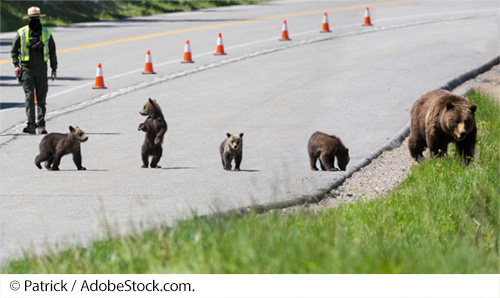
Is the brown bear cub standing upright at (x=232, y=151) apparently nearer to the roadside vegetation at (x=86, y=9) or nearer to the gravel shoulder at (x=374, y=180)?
the gravel shoulder at (x=374, y=180)

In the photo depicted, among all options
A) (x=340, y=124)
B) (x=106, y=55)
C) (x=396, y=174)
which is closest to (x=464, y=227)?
(x=396, y=174)

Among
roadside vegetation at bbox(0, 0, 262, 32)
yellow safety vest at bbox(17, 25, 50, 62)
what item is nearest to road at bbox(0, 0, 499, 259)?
yellow safety vest at bbox(17, 25, 50, 62)

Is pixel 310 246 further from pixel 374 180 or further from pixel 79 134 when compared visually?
pixel 79 134

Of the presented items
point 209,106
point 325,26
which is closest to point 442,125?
point 209,106

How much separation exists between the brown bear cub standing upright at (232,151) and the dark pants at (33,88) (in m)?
4.01

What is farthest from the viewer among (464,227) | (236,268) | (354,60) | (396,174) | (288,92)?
(354,60)

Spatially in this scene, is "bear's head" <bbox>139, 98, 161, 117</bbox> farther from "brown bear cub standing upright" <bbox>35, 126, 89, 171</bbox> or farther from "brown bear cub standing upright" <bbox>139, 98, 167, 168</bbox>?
"brown bear cub standing upright" <bbox>35, 126, 89, 171</bbox>

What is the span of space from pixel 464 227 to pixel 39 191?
4.49m

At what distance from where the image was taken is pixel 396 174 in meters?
12.1

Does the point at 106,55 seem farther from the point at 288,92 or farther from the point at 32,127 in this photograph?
the point at 32,127

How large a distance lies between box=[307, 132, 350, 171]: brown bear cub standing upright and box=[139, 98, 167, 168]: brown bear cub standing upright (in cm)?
186

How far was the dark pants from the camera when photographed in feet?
48.3

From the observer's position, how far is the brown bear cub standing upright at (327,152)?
1221 cm

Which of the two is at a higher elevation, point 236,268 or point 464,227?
point 236,268
